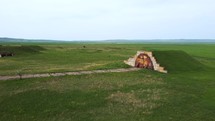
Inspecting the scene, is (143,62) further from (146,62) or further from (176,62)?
(176,62)

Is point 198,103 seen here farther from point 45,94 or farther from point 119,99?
point 45,94

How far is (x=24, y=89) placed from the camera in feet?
78.5

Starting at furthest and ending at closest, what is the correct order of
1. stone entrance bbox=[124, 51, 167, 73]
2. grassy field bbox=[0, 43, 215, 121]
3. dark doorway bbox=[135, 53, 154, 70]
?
dark doorway bbox=[135, 53, 154, 70], stone entrance bbox=[124, 51, 167, 73], grassy field bbox=[0, 43, 215, 121]

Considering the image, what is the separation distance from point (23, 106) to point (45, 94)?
3212 millimetres

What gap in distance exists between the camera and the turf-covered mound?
3789 centimetres

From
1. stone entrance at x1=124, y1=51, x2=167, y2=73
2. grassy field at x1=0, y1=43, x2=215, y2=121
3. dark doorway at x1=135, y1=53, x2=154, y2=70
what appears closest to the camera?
grassy field at x1=0, y1=43, x2=215, y2=121

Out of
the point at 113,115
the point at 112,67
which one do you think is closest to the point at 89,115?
the point at 113,115

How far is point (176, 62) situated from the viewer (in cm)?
4022

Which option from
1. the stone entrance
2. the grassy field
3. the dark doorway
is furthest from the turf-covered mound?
the grassy field

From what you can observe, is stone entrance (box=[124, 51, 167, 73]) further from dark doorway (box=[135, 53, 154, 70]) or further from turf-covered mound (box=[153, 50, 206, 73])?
turf-covered mound (box=[153, 50, 206, 73])

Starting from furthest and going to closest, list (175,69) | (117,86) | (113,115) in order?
1. (175,69)
2. (117,86)
3. (113,115)

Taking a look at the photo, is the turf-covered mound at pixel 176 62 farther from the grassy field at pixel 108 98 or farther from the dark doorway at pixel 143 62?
the grassy field at pixel 108 98

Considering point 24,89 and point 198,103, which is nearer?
point 198,103

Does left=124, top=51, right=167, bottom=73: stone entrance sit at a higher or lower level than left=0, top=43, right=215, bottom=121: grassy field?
higher
